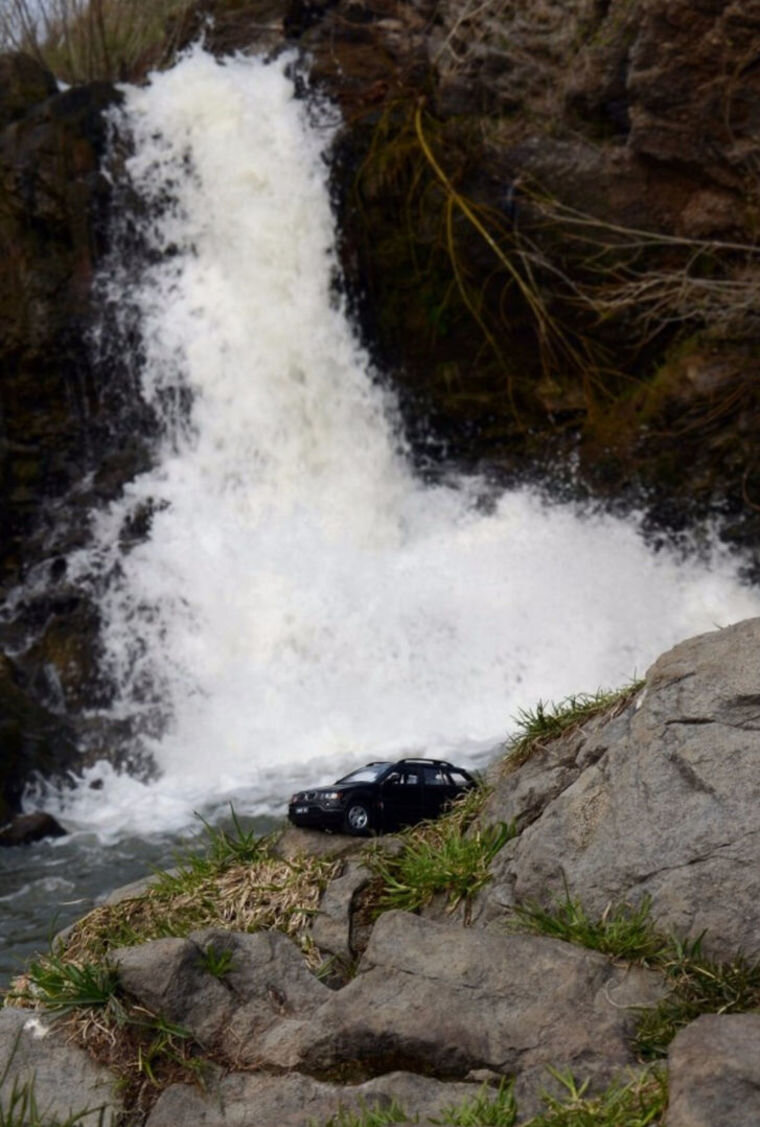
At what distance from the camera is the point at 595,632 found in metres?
13.7

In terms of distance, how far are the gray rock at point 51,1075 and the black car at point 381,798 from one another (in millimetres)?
1479

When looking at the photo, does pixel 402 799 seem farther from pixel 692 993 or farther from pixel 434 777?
pixel 692 993

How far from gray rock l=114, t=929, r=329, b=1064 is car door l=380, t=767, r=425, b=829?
3.32 ft

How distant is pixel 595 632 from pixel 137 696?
4.63 metres

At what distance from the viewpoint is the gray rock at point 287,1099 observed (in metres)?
4.09

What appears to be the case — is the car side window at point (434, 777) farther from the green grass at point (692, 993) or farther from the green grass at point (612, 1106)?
the green grass at point (612, 1106)

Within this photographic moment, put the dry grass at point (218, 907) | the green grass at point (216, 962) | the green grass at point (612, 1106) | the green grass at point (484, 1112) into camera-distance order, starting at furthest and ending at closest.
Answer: the dry grass at point (218, 907)
the green grass at point (216, 962)
the green grass at point (484, 1112)
the green grass at point (612, 1106)

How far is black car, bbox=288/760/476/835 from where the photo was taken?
5.75 meters

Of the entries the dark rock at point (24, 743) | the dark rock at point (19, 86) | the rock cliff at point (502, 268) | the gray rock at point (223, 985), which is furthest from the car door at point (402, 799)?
the dark rock at point (19, 86)

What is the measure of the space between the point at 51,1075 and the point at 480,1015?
1434 millimetres

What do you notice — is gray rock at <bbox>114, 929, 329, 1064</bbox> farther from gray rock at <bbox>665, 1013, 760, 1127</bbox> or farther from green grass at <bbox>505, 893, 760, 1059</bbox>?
gray rock at <bbox>665, 1013, 760, 1127</bbox>

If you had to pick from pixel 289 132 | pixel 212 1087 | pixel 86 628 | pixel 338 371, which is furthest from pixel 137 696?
pixel 212 1087

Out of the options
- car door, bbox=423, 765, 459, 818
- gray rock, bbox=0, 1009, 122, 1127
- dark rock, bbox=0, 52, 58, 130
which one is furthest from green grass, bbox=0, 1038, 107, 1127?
dark rock, bbox=0, 52, 58, 130

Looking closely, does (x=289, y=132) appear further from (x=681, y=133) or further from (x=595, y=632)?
(x=595, y=632)
